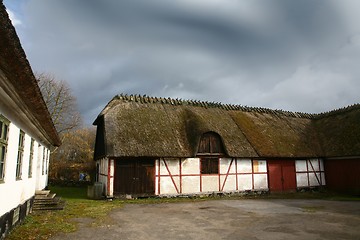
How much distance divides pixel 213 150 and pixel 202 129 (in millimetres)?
1688

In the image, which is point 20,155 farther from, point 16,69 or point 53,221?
point 16,69

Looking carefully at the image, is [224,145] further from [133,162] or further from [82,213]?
[82,213]

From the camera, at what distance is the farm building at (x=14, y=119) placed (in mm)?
4320

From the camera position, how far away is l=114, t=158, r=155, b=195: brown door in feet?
57.3

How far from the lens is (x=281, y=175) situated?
2197cm

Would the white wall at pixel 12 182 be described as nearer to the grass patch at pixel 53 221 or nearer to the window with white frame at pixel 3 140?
the window with white frame at pixel 3 140

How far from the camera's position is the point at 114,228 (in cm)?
937

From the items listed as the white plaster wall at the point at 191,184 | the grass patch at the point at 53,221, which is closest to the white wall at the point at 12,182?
the grass patch at the point at 53,221

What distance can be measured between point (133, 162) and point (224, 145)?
6313 millimetres

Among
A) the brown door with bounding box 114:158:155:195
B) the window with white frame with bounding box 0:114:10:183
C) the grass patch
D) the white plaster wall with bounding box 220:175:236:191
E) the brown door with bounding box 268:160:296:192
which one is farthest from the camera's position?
the brown door with bounding box 268:160:296:192

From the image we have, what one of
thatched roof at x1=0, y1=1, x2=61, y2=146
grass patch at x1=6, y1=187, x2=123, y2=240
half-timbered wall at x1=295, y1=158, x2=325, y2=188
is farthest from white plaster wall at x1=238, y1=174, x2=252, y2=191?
thatched roof at x1=0, y1=1, x2=61, y2=146

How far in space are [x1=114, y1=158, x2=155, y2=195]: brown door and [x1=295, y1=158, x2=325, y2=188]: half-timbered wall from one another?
469 inches

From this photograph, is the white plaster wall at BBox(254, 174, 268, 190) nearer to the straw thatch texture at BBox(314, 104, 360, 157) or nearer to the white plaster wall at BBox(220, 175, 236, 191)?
the white plaster wall at BBox(220, 175, 236, 191)

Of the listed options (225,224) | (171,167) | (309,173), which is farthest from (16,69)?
(309,173)
